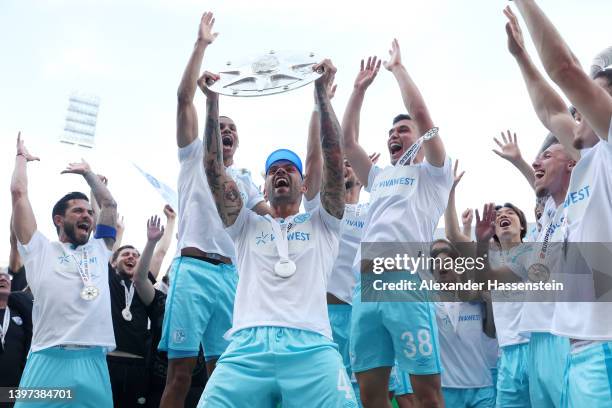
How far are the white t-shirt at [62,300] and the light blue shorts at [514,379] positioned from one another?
3552mm

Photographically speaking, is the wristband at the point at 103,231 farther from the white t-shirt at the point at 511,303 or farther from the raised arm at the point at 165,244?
the white t-shirt at the point at 511,303

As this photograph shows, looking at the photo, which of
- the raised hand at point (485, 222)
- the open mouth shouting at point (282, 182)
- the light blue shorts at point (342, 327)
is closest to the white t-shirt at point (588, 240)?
the open mouth shouting at point (282, 182)

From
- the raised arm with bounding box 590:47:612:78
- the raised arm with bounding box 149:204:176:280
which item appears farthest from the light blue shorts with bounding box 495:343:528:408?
the raised arm with bounding box 149:204:176:280

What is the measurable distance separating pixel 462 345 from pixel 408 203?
277 centimetres

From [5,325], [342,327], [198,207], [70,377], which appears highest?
[198,207]

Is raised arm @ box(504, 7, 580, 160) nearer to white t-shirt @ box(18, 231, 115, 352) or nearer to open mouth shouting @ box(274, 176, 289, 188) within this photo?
open mouth shouting @ box(274, 176, 289, 188)

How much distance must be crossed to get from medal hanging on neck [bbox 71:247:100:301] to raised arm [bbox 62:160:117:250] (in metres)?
0.42

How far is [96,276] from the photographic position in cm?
606

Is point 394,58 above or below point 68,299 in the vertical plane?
above

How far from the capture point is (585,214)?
295 centimetres

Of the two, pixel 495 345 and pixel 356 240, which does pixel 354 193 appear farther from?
pixel 495 345

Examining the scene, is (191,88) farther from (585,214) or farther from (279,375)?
(585,214)

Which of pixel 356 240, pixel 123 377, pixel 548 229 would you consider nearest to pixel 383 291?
pixel 548 229

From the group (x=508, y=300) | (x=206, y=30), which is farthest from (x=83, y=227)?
(x=508, y=300)
